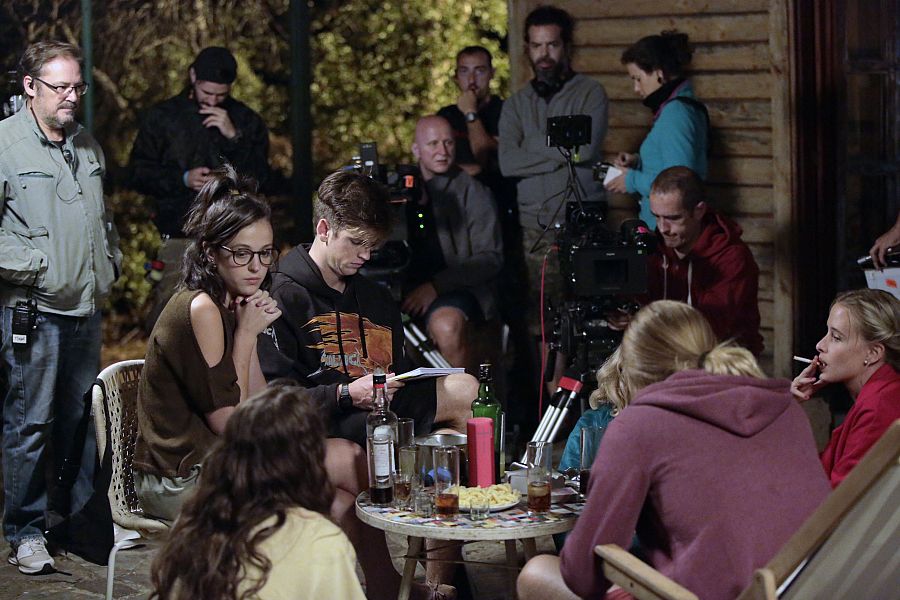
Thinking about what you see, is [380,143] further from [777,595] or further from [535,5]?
[777,595]

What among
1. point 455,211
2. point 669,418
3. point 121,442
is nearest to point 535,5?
point 455,211

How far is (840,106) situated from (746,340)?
160cm

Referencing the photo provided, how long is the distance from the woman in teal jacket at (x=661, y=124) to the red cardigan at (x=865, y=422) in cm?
206

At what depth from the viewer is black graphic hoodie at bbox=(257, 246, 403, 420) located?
3.65m

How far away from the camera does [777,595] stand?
7.57 feet

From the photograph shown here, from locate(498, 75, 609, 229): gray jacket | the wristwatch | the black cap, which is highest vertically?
the black cap

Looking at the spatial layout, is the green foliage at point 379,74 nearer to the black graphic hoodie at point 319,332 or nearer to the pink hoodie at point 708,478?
the black graphic hoodie at point 319,332

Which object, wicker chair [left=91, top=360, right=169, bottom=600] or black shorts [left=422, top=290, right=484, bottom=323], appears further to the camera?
black shorts [left=422, top=290, right=484, bottom=323]

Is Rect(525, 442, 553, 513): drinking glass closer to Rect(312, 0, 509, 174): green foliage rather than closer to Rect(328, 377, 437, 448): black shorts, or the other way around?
Rect(328, 377, 437, 448): black shorts

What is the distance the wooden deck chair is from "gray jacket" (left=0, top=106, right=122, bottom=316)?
245cm

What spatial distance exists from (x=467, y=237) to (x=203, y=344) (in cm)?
232

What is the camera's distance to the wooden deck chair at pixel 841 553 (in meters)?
2.19

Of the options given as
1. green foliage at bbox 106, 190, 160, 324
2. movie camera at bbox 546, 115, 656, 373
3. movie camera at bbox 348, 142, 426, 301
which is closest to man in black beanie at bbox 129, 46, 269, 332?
movie camera at bbox 348, 142, 426, 301

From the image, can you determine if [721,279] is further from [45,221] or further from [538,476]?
[45,221]
